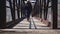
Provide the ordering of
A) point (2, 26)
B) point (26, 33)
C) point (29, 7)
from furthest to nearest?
point (29, 7) < point (2, 26) < point (26, 33)

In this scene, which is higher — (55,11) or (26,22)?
(55,11)

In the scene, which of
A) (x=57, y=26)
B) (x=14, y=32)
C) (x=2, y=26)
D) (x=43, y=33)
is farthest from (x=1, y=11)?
(x=57, y=26)

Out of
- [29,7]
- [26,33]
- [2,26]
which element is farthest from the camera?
[29,7]

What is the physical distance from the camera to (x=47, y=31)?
1.87 m

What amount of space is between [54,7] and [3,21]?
→ 2.22ft

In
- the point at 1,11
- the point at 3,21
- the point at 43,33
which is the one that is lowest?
the point at 43,33

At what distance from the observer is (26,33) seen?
6.10 ft

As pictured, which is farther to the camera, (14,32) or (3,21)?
(3,21)

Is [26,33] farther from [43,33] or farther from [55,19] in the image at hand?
[55,19]

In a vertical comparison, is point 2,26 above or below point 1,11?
below

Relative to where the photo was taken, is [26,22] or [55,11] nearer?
[55,11]

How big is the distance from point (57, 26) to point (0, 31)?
709 millimetres

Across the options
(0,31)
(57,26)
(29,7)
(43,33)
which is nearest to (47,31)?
(43,33)

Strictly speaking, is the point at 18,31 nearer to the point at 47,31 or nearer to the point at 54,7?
the point at 47,31
